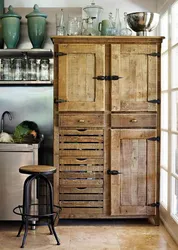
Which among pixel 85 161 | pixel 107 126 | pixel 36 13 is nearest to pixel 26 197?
pixel 85 161

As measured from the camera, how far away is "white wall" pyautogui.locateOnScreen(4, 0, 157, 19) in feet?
15.5

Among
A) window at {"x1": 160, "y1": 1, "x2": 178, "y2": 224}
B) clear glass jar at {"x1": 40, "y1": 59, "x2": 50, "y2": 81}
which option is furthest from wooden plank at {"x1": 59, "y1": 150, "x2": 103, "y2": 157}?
clear glass jar at {"x1": 40, "y1": 59, "x2": 50, "y2": 81}

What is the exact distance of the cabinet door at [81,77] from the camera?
13.5 feet

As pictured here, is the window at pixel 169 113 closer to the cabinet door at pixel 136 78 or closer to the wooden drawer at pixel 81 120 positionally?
the cabinet door at pixel 136 78

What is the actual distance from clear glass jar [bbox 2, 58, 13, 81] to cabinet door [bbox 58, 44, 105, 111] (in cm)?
61

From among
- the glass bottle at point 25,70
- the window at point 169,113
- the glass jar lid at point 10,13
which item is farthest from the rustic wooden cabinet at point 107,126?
the glass jar lid at point 10,13

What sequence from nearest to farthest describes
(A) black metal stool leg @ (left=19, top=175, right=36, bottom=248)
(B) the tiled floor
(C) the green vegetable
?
(B) the tiled floor < (A) black metal stool leg @ (left=19, top=175, right=36, bottom=248) < (C) the green vegetable

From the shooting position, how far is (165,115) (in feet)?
14.3

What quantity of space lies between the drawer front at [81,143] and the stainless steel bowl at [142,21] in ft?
3.64

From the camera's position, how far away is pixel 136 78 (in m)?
4.12

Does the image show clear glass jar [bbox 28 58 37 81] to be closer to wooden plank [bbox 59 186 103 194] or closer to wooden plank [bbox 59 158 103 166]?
wooden plank [bbox 59 158 103 166]

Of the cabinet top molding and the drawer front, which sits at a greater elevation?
the cabinet top molding

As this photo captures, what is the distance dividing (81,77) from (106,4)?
112cm

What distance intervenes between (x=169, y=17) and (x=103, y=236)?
7.20ft
